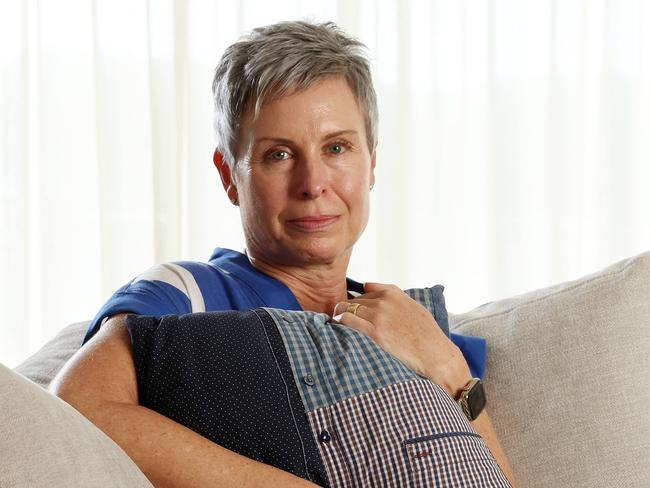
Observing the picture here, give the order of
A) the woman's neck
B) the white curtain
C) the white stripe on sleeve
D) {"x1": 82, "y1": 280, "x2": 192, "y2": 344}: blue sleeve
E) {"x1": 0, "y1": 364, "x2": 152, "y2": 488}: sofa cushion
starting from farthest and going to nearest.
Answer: the white curtain < the woman's neck < the white stripe on sleeve < {"x1": 82, "y1": 280, "x2": 192, "y2": 344}: blue sleeve < {"x1": 0, "y1": 364, "x2": 152, "y2": 488}: sofa cushion

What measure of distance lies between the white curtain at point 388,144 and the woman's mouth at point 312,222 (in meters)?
1.79

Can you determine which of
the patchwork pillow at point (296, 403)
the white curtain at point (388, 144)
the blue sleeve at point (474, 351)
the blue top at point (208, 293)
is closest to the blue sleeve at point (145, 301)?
the blue top at point (208, 293)

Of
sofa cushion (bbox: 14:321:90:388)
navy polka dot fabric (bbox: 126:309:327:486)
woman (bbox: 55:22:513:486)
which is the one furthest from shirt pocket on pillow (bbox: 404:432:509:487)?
sofa cushion (bbox: 14:321:90:388)

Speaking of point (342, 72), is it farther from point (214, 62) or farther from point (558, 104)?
point (558, 104)

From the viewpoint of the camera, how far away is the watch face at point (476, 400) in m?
1.37

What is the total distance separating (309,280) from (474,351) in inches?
11.6

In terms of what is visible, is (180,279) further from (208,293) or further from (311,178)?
(311,178)

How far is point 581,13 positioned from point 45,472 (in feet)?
9.96

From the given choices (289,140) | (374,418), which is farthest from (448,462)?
(289,140)

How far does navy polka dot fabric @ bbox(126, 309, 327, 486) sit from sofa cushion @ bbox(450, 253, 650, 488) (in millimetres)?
554

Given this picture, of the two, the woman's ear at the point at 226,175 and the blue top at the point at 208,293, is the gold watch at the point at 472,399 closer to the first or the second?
the blue top at the point at 208,293

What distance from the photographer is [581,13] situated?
3.39 metres

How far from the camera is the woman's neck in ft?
5.06

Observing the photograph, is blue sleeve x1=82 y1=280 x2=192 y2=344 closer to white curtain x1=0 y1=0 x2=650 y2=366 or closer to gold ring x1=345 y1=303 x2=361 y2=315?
gold ring x1=345 y1=303 x2=361 y2=315
